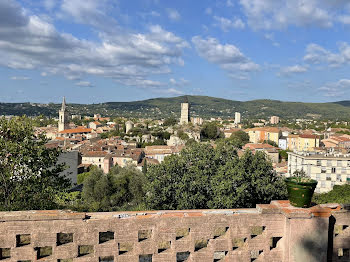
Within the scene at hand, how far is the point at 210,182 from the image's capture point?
1581 cm

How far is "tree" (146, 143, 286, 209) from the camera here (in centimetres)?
1497

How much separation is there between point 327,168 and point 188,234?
4720 centimetres

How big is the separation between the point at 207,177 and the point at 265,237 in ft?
32.7

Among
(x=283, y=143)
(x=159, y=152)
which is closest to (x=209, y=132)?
(x=283, y=143)

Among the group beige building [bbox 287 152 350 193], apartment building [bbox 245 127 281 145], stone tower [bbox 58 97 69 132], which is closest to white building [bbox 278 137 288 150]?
apartment building [bbox 245 127 281 145]

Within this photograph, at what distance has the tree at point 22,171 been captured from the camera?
12.2 metres

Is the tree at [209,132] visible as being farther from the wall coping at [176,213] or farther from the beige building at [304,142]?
the wall coping at [176,213]

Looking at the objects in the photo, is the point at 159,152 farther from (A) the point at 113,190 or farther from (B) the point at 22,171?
(B) the point at 22,171

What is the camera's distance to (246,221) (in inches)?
243

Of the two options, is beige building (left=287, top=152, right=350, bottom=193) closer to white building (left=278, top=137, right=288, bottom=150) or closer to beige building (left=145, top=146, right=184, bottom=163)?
beige building (left=145, top=146, right=184, bottom=163)

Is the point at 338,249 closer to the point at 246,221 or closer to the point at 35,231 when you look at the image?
the point at 246,221

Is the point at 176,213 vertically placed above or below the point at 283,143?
above

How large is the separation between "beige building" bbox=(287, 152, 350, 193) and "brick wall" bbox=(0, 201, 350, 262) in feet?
146

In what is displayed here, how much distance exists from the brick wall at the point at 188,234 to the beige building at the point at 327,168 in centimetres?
4446
